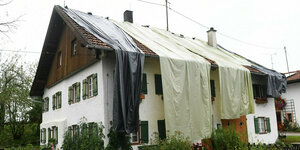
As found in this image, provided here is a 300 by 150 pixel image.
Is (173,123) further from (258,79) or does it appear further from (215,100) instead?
(258,79)

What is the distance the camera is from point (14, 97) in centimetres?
2631

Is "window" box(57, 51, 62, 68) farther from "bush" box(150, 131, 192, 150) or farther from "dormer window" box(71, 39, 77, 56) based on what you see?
"bush" box(150, 131, 192, 150)

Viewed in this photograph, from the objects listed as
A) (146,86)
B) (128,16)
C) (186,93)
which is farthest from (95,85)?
(128,16)

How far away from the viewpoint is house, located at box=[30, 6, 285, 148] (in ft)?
33.6

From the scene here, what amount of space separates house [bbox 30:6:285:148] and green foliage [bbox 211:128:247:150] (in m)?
0.71

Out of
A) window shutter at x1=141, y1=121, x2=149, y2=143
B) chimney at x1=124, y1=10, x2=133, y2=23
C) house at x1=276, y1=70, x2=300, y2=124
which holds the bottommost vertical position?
window shutter at x1=141, y1=121, x2=149, y2=143

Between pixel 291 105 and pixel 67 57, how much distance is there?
18172 millimetres

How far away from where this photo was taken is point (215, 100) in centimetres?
1356

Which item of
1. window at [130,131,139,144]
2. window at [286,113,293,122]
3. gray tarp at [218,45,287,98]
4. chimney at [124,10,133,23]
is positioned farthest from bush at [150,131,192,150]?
window at [286,113,293,122]

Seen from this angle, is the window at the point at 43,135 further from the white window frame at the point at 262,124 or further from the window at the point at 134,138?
the white window frame at the point at 262,124

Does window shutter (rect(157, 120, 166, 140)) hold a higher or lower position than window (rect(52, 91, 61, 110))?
lower

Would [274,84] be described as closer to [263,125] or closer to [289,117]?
[263,125]

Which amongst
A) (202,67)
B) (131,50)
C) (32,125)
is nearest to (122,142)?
(131,50)

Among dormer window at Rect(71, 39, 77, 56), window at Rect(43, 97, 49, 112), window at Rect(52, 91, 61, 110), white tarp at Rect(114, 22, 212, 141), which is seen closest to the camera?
white tarp at Rect(114, 22, 212, 141)
